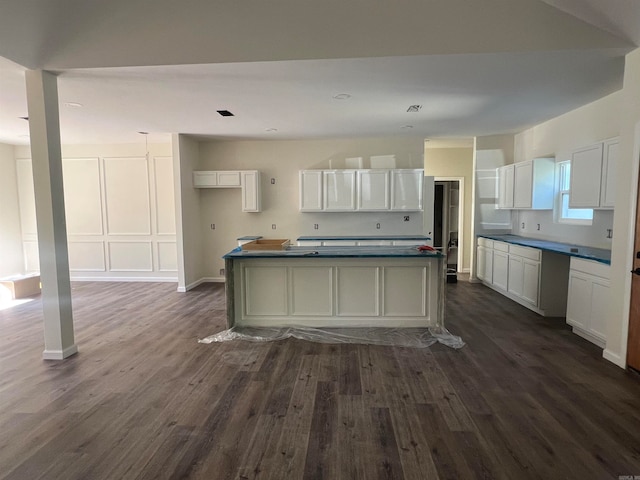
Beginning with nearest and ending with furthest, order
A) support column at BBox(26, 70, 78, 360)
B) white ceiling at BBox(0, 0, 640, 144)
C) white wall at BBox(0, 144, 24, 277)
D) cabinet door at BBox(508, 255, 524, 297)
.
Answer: white ceiling at BBox(0, 0, 640, 144), support column at BBox(26, 70, 78, 360), cabinet door at BBox(508, 255, 524, 297), white wall at BBox(0, 144, 24, 277)

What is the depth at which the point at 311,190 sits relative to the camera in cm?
605

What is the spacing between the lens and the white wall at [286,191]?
6.30 meters

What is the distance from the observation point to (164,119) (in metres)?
4.71

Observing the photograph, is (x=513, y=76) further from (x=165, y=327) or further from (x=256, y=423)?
(x=165, y=327)

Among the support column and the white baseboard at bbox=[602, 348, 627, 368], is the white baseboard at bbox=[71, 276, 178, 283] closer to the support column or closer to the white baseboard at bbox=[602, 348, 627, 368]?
the support column

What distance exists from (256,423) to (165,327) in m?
2.36

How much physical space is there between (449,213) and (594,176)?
3533mm

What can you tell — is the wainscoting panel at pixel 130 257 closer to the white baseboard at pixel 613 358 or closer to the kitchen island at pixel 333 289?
the kitchen island at pixel 333 289

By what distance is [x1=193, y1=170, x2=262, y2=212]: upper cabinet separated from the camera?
6.11 m

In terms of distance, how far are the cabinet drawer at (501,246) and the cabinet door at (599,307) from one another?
179 centimetres

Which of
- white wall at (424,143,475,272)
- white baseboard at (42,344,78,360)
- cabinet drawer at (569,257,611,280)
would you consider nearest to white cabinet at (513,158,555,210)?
cabinet drawer at (569,257,611,280)

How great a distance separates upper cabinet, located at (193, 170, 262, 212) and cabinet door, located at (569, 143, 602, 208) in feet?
15.4

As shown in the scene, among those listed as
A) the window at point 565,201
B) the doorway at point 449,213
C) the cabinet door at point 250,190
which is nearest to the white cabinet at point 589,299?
the window at point 565,201

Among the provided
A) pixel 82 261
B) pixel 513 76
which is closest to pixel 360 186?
pixel 513 76
